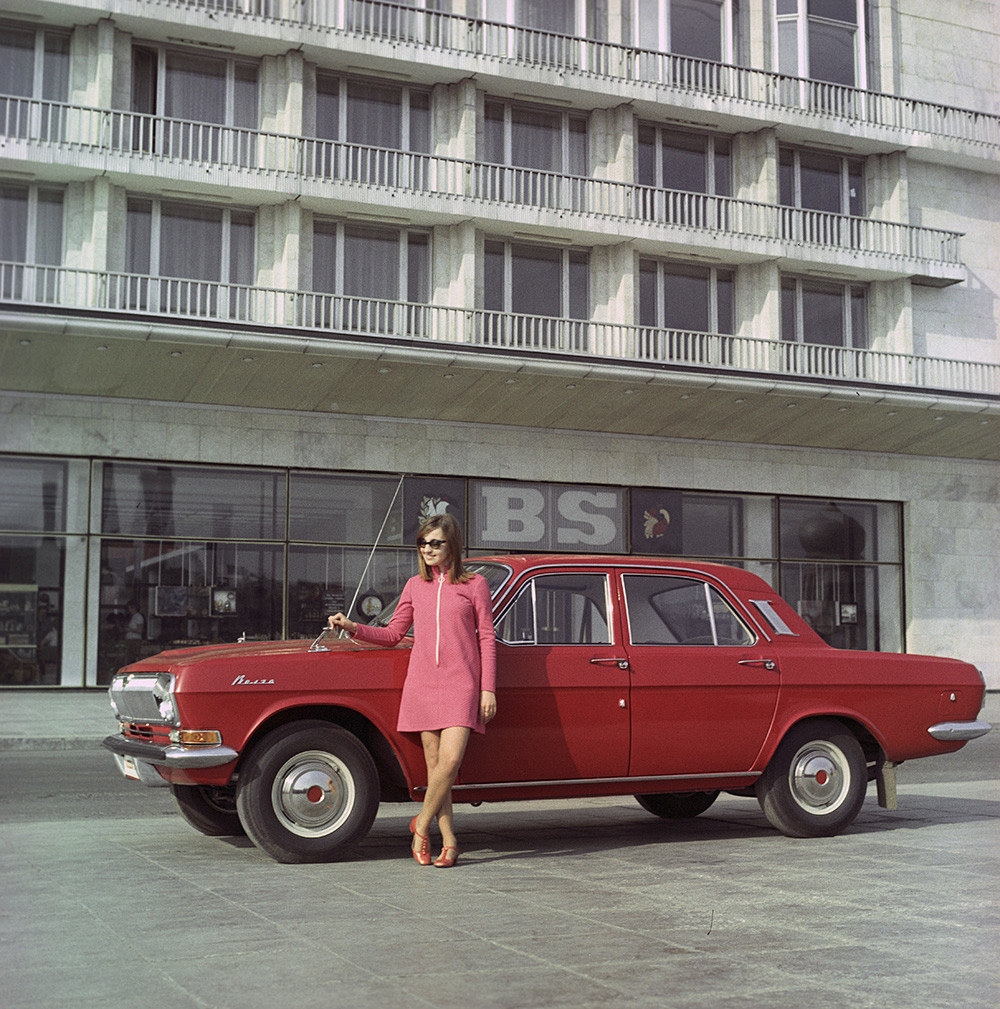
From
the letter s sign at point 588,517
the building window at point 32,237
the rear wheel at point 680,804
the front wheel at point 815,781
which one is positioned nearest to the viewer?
the front wheel at point 815,781

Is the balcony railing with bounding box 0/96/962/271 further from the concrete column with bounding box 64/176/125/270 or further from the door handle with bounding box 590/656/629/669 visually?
the door handle with bounding box 590/656/629/669

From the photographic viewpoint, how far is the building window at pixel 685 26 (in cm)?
2697

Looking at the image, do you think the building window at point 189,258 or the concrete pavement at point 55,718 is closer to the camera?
the concrete pavement at point 55,718

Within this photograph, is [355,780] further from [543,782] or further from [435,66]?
[435,66]

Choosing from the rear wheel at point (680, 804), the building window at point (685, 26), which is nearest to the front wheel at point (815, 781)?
the rear wheel at point (680, 804)

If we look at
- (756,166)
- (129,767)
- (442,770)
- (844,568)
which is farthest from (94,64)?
(442,770)

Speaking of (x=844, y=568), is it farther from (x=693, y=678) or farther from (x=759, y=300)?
(x=693, y=678)

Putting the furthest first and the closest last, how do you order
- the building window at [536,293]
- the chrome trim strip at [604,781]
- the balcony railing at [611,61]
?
the building window at [536,293] → the balcony railing at [611,61] → the chrome trim strip at [604,781]

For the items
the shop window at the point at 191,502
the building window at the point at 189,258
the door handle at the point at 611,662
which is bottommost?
the door handle at the point at 611,662

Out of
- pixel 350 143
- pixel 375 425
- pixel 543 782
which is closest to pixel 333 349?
pixel 375 425

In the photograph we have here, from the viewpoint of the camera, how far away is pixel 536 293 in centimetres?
2592

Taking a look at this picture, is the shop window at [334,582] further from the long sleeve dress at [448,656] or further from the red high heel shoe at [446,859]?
the red high heel shoe at [446,859]

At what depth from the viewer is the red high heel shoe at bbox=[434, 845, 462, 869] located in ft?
22.6

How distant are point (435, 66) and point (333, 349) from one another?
246 inches
